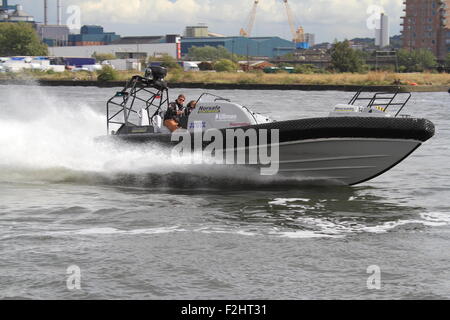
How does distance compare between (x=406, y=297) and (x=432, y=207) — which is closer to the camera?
(x=406, y=297)

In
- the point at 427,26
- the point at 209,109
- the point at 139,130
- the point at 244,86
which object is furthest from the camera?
the point at 427,26

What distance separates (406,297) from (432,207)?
4.96m

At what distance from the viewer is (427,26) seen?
574ft

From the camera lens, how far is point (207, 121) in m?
12.8

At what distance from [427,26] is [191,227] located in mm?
174128

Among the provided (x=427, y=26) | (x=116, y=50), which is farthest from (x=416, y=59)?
(x=116, y=50)

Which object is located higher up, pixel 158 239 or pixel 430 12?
pixel 430 12

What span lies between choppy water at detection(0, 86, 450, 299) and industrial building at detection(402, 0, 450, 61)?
16097 cm

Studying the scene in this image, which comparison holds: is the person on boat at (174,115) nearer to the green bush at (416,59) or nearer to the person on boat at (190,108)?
the person on boat at (190,108)

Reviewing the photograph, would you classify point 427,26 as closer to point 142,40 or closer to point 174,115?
point 142,40

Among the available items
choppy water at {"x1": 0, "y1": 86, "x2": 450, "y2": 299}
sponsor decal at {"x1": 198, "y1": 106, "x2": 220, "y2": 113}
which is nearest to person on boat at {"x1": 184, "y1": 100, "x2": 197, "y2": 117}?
sponsor decal at {"x1": 198, "y1": 106, "x2": 220, "y2": 113}
